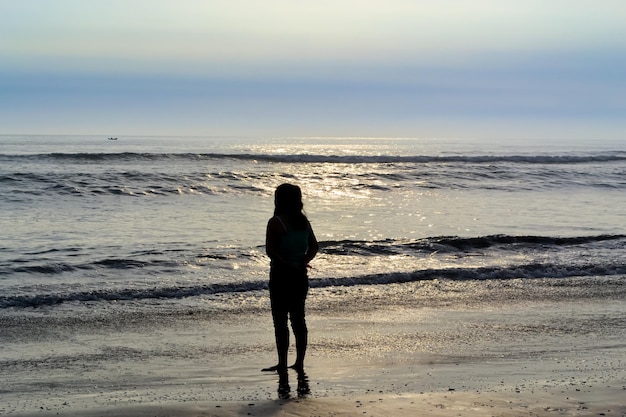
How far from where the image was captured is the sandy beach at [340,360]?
5.85 m

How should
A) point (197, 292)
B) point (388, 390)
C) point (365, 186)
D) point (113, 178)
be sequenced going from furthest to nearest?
point (365, 186), point (113, 178), point (197, 292), point (388, 390)

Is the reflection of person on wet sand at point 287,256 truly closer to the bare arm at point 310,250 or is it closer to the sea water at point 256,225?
the bare arm at point 310,250

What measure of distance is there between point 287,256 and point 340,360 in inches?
53.8

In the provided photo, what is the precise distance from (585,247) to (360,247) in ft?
16.5

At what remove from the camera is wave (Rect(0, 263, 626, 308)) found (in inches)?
426

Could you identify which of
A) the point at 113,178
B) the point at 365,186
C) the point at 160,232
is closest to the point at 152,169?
the point at 113,178

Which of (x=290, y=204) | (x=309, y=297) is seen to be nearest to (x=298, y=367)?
(x=290, y=204)

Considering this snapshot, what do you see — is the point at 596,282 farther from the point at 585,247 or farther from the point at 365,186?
the point at 365,186

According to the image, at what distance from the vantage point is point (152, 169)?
33.9 meters

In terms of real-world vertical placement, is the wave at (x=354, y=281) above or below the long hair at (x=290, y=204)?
below

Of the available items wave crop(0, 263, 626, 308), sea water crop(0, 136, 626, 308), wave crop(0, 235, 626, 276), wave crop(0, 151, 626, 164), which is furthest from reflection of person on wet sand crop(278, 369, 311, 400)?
wave crop(0, 151, 626, 164)

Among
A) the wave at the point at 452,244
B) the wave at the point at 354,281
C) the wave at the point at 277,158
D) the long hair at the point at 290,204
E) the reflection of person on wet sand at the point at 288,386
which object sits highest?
the long hair at the point at 290,204

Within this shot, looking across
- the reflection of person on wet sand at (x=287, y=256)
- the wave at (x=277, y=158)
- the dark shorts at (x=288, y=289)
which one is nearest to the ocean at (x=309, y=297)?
the reflection of person on wet sand at (x=287, y=256)

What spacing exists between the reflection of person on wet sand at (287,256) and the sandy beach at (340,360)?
1.64ft
